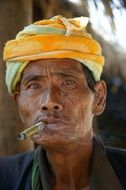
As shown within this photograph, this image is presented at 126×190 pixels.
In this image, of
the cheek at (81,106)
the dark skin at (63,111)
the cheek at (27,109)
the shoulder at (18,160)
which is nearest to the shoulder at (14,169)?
the shoulder at (18,160)

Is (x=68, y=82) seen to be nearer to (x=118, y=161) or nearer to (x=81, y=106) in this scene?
(x=81, y=106)

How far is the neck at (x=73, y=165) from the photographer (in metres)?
2.52

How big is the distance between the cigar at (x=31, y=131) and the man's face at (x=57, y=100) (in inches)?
0.9

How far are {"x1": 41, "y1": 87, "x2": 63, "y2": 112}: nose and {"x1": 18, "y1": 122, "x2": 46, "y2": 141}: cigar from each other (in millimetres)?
70

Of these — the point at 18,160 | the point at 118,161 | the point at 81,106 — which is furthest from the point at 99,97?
the point at 18,160

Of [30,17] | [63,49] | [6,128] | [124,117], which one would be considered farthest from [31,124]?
[124,117]

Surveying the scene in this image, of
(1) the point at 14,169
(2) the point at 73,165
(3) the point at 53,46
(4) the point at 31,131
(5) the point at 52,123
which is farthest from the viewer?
(1) the point at 14,169

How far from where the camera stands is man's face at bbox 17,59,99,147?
7.64 feet

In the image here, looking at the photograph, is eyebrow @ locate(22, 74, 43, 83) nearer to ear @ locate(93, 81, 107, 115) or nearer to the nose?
the nose

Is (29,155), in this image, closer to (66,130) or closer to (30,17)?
(66,130)

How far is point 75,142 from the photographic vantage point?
7.96 feet

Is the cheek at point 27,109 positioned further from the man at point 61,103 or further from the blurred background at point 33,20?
the blurred background at point 33,20

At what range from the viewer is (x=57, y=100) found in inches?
93.1

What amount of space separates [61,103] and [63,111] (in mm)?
35
